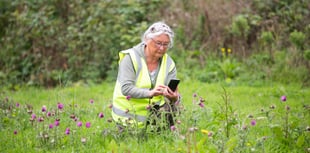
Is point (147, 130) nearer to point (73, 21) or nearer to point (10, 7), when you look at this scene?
point (73, 21)

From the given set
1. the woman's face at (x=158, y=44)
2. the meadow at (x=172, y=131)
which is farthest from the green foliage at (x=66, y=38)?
the woman's face at (x=158, y=44)

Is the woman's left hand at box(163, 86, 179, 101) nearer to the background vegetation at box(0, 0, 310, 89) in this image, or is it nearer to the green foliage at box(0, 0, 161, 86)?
the background vegetation at box(0, 0, 310, 89)

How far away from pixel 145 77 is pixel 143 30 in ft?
13.8

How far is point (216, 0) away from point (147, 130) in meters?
5.62

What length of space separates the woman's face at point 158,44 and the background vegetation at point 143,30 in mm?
3305

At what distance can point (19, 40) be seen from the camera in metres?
10.0

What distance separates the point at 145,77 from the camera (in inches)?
184

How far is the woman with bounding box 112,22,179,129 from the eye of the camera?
Answer: 450 cm

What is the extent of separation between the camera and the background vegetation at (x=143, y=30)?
314 inches

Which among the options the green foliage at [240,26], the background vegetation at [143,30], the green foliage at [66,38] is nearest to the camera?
the background vegetation at [143,30]

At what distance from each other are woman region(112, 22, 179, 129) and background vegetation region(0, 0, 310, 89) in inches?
125

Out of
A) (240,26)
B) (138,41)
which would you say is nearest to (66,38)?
(138,41)

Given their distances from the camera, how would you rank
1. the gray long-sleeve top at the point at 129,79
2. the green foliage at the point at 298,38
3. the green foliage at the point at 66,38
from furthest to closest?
1. the green foliage at the point at 66,38
2. the green foliage at the point at 298,38
3. the gray long-sleeve top at the point at 129,79

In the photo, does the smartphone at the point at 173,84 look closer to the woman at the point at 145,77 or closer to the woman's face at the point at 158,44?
the woman at the point at 145,77
